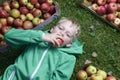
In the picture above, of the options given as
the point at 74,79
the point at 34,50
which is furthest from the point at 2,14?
the point at 74,79

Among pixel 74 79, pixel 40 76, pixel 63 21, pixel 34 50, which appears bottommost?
pixel 74 79

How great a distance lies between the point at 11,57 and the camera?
378cm

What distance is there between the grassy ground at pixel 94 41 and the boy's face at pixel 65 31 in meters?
0.61

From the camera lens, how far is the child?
3.21 metres

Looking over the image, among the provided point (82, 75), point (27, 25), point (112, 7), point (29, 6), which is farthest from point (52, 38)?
point (112, 7)

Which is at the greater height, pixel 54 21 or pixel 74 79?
pixel 54 21

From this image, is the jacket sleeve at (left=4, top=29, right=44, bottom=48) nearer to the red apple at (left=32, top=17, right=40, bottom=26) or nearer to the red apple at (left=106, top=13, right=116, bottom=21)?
the red apple at (left=32, top=17, right=40, bottom=26)

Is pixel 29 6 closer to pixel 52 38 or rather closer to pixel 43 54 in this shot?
pixel 43 54

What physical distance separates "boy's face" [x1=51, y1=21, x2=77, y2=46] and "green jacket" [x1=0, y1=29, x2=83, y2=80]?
18cm

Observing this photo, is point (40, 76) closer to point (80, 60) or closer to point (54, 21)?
point (80, 60)

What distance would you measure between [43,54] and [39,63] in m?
0.10

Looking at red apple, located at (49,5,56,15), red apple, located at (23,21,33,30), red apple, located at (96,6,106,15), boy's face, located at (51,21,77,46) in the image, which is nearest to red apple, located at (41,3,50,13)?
red apple, located at (49,5,56,15)

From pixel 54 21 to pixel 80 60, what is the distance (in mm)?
638

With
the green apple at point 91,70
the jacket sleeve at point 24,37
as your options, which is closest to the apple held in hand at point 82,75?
the green apple at point 91,70
